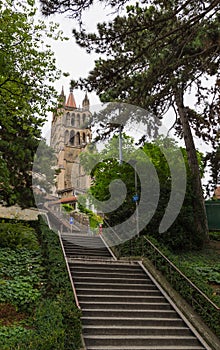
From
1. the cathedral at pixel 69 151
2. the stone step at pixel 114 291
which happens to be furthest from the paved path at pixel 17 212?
the cathedral at pixel 69 151

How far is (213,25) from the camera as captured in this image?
31.8ft

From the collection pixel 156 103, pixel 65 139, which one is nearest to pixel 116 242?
pixel 156 103

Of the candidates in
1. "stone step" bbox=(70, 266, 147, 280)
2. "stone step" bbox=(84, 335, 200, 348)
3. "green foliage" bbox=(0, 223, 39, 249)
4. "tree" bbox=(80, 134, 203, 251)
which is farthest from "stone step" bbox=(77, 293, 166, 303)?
"tree" bbox=(80, 134, 203, 251)

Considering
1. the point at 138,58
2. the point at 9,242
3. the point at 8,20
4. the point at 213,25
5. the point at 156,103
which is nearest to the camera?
the point at 213,25

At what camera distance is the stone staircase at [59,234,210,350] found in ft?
23.1

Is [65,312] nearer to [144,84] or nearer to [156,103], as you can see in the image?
[144,84]

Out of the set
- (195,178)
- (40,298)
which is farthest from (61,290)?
(195,178)

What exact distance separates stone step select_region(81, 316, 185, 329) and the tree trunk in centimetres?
763

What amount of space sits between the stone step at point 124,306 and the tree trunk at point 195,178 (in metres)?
6.99

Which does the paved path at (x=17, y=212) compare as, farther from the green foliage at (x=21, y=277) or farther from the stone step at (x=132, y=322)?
the stone step at (x=132, y=322)

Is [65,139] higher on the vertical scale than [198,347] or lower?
higher

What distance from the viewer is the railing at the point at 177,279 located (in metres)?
7.63

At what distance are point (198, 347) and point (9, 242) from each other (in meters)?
7.78

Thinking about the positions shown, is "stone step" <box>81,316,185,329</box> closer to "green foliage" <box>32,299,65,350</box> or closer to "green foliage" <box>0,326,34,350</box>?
"green foliage" <box>32,299,65,350</box>
